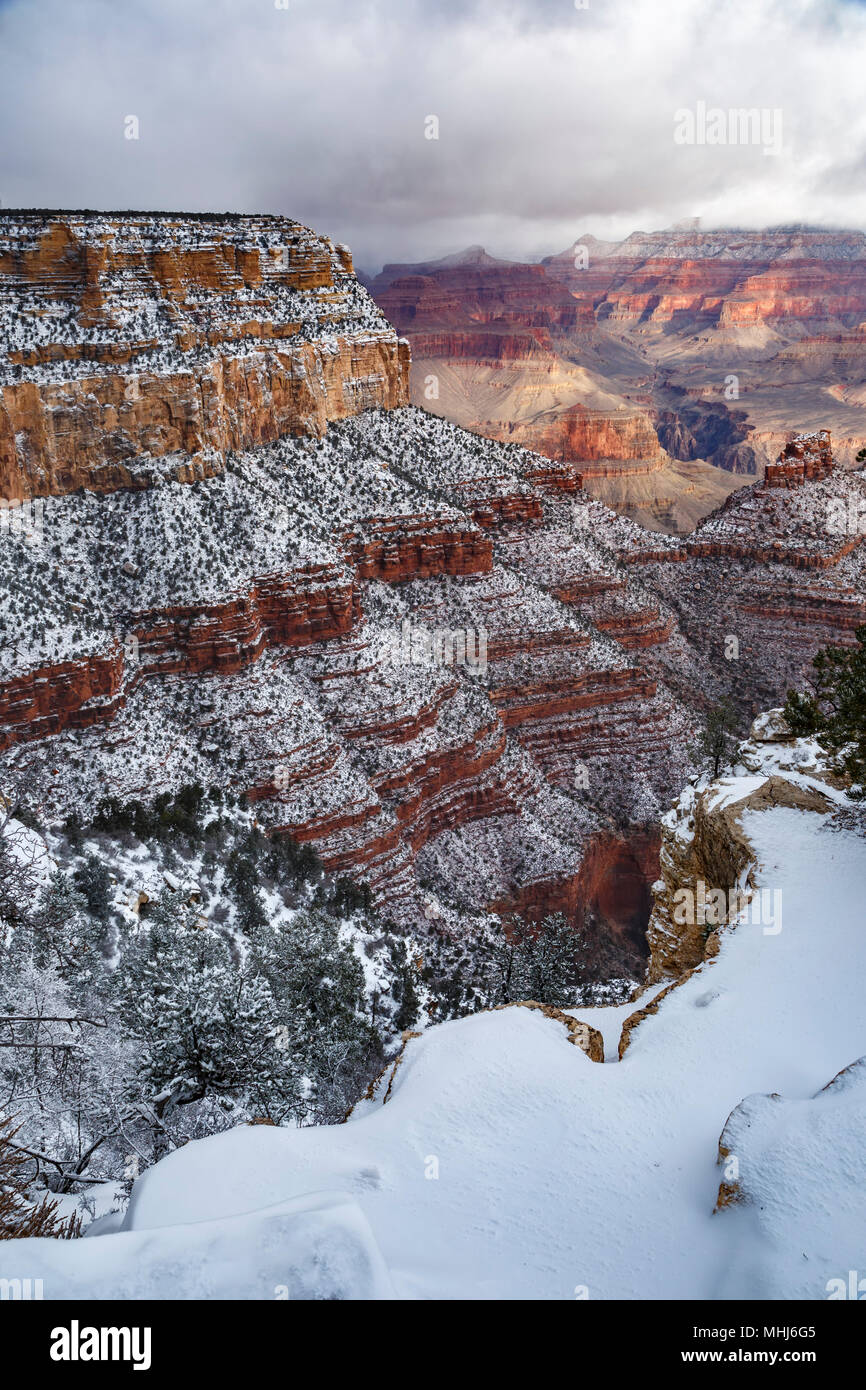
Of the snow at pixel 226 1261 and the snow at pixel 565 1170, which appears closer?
the snow at pixel 226 1261

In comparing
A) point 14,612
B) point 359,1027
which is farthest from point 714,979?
point 14,612

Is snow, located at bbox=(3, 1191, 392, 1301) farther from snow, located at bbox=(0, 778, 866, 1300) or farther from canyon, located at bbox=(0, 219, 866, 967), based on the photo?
canyon, located at bbox=(0, 219, 866, 967)

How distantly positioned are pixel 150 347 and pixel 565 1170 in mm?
45466

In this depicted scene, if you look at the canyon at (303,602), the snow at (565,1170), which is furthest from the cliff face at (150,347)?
the snow at (565,1170)

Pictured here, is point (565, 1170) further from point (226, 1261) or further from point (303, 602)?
point (303, 602)

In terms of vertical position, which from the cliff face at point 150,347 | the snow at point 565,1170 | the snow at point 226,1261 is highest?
the cliff face at point 150,347

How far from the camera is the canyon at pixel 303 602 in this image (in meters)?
40.8

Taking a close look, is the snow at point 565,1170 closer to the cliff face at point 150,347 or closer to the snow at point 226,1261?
the snow at point 226,1261

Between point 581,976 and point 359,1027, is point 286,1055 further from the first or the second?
point 581,976

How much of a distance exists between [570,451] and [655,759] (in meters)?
109

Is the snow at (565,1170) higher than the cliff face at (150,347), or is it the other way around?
the cliff face at (150,347)

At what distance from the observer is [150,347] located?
45188 millimetres

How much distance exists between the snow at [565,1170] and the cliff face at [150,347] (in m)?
38.2

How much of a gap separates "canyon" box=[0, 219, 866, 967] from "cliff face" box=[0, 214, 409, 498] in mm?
159
